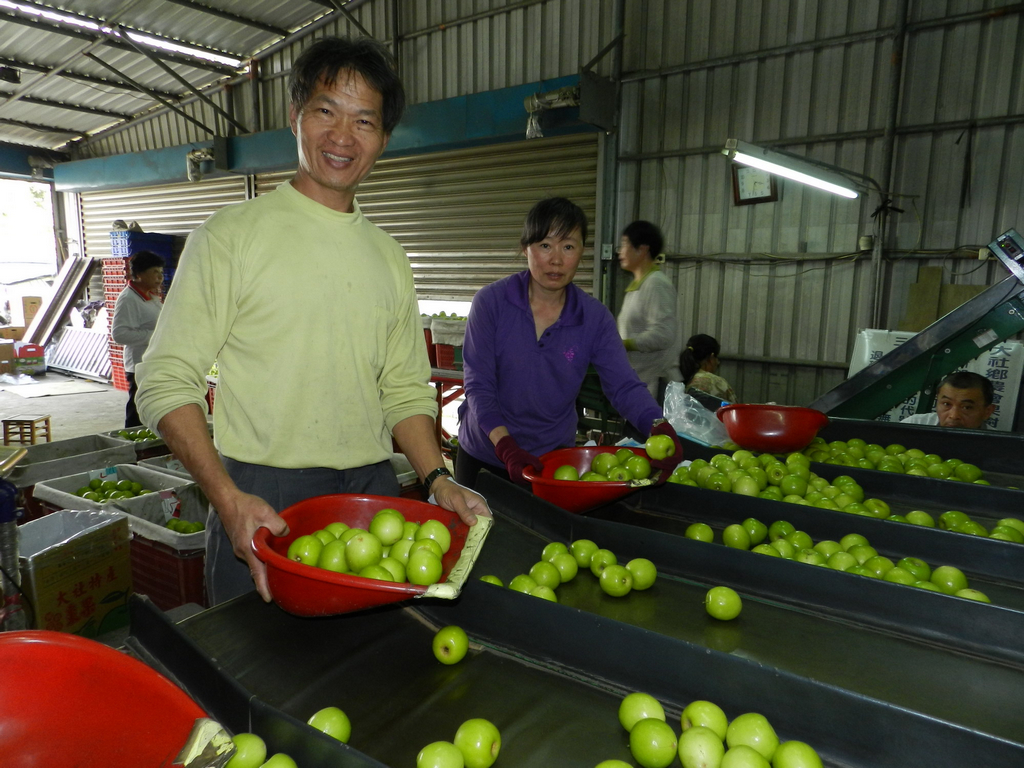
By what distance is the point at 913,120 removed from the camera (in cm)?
581

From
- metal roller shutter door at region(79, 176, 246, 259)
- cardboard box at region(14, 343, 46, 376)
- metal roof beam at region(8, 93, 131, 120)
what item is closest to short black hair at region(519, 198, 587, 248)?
metal roller shutter door at region(79, 176, 246, 259)

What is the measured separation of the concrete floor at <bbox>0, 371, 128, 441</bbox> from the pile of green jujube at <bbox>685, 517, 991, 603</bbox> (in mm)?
8472

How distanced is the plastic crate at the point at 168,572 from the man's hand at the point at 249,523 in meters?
2.17

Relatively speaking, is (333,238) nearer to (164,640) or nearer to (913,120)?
(164,640)

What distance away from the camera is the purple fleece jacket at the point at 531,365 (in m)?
2.70

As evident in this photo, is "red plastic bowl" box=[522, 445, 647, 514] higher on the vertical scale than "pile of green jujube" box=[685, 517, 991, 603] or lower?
higher

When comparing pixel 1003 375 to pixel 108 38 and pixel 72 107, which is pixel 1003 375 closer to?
pixel 108 38

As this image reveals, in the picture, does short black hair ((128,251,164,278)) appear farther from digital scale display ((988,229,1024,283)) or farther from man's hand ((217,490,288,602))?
digital scale display ((988,229,1024,283))

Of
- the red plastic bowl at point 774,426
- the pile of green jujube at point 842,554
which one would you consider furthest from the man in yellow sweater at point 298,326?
the red plastic bowl at point 774,426

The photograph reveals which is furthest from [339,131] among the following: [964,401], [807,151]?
[807,151]

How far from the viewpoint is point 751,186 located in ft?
21.6

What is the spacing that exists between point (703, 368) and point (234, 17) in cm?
846

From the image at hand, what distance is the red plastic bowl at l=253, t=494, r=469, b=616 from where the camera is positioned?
43.7 inches

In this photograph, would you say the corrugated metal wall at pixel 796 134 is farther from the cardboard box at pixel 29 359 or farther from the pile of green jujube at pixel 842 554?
the cardboard box at pixel 29 359
